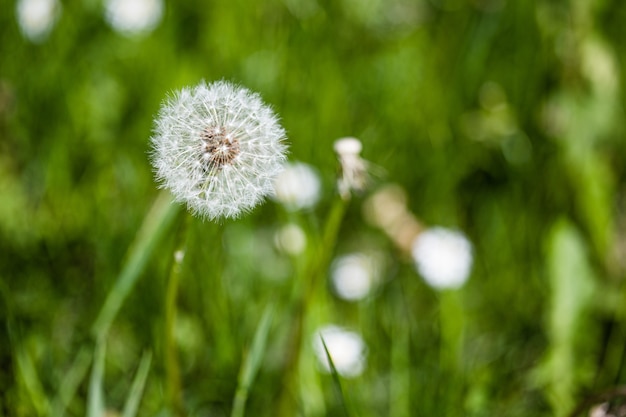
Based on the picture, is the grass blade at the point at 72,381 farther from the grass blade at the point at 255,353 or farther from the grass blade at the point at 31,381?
the grass blade at the point at 255,353

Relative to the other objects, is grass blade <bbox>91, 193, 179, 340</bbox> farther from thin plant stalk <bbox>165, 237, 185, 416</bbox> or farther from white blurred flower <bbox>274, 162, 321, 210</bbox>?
white blurred flower <bbox>274, 162, 321, 210</bbox>

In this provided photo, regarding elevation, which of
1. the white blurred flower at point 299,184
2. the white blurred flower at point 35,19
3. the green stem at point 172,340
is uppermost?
the white blurred flower at point 35,19

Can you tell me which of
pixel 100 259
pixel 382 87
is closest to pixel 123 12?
pixel 382 87

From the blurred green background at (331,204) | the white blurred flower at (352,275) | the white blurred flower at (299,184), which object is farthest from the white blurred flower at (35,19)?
the white blurred flower at (352,275)

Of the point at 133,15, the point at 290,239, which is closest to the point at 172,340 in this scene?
the point at 290,239

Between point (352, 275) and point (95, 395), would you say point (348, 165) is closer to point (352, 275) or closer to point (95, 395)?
point (95, 395)
